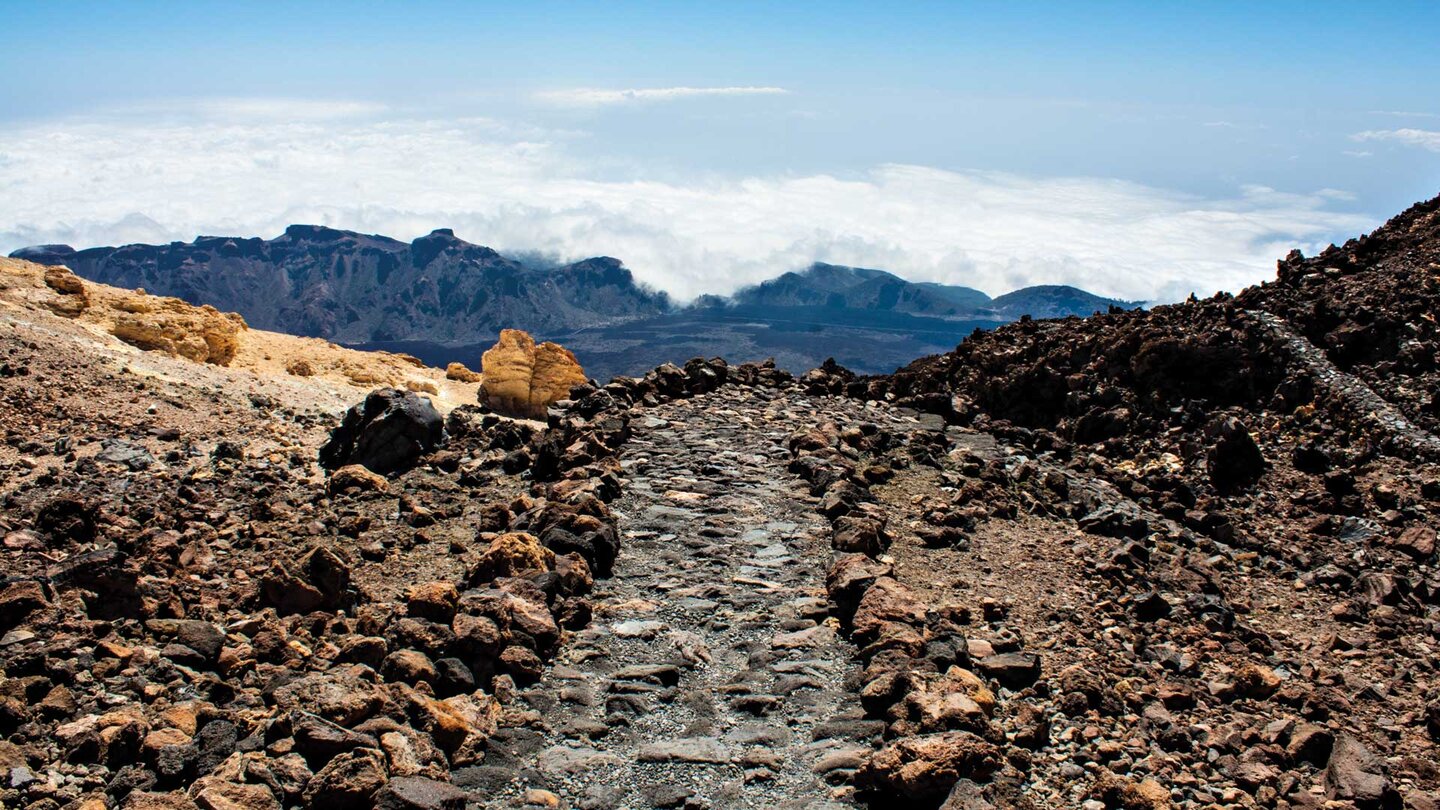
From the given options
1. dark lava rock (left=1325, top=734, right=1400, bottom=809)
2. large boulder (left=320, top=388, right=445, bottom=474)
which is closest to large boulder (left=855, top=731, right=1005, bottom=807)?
dark lava rock (left=1325, top=734, right=1400, bottom=809)

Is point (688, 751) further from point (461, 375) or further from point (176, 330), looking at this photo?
point (461, 375)

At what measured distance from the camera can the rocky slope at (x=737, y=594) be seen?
24.9 feet

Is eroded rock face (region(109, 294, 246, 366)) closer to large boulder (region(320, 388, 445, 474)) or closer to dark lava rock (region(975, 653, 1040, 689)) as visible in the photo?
large boulder (region(320, 388, 445, 474))

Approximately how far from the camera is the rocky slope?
7578mm

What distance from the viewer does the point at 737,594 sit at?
11.4 m

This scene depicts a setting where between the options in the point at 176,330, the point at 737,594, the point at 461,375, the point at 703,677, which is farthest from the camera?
the point at 461,375

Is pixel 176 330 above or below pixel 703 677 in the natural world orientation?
above

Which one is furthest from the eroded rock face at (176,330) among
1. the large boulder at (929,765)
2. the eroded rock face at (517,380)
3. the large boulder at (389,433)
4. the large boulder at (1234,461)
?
the large boulder at (929,765)

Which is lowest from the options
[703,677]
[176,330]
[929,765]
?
[703,677]

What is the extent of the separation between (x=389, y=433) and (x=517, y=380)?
59.8ft

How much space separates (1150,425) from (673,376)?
9.96 metres

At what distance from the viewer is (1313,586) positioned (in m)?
13.9

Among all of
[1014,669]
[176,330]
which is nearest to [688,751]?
[1014,669]

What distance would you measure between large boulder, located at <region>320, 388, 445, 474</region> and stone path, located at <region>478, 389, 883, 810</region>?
4.98 m
